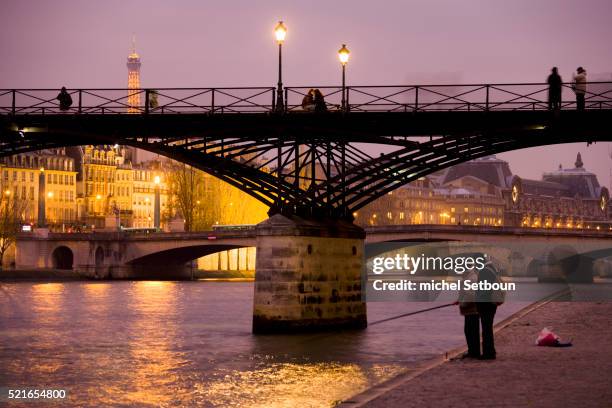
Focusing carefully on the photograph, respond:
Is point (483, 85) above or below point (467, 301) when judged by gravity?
above

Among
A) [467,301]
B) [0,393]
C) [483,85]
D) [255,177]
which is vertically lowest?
[0,393]

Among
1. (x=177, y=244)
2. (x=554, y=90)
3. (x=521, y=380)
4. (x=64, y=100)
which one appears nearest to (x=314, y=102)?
(x=554, y=90)

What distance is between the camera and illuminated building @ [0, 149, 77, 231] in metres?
175

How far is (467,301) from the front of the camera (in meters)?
27.6

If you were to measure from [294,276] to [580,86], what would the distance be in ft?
35.5

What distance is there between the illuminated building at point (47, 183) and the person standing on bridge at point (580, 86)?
131 meters

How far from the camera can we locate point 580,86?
41469mm

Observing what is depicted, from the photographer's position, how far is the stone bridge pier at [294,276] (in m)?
42.4

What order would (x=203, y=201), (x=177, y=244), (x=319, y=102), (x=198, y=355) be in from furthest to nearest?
(x=203, y=201) < (x=177, y=244) < (x=319, y=102) < (x=198, y=355)

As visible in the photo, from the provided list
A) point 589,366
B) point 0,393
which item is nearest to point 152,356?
point 0,393

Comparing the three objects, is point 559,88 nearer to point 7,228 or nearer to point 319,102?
point 319,102

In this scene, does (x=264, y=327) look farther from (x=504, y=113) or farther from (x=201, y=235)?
(x=201, y=235)

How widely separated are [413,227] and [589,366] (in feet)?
282

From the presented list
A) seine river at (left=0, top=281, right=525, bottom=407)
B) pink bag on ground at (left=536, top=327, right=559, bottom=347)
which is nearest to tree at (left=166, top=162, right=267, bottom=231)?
seine river at (left=0, top=281, right=525, bottom=407)
